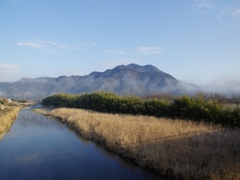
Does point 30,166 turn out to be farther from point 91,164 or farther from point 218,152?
point 218,152

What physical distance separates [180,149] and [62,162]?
27.5 feet

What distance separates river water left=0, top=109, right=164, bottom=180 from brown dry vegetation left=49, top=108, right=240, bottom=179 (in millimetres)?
838

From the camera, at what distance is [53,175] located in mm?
13023

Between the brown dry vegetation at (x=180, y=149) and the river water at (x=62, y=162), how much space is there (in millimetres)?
838

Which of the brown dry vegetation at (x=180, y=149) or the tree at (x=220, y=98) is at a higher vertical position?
the tree at (x=220, y=98)

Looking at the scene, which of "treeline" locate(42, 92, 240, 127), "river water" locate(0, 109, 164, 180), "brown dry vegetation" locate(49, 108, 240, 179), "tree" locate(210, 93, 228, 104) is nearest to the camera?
"brown dry vegetation" locate(49, 108, 240, 179)

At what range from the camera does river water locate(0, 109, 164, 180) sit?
42.4 feet

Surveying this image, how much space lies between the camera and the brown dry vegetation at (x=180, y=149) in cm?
1060

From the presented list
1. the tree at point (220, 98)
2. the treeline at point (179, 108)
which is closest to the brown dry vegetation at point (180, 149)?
the treeline at point (179, 108)

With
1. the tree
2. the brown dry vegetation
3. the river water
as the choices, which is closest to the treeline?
the tree

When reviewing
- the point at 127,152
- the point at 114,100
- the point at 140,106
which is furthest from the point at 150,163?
the point at 114,100

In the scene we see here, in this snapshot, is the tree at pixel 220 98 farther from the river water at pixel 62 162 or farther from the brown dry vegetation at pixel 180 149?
the river water at pixel 62 162

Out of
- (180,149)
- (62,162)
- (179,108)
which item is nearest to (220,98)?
(179,108)

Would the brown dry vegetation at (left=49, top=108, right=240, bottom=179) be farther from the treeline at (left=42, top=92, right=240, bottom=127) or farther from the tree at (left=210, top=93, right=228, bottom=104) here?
the tree at (left=210, top=93, right=228, bottom=104)
